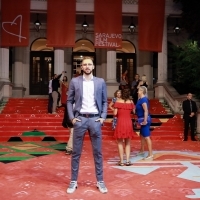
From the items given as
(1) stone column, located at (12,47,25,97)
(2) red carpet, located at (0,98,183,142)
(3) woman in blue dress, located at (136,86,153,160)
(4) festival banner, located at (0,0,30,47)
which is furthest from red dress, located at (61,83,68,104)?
(1) stone column, located at (12,47,25,97)

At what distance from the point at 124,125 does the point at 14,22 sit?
1179cm

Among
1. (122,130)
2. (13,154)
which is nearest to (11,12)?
(13,154)

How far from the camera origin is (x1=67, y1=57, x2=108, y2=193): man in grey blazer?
4.83 meters

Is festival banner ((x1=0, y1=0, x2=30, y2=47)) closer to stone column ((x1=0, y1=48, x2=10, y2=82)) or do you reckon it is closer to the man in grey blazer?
stone column ((x1=0, y1=48, x2=10, y2=82))

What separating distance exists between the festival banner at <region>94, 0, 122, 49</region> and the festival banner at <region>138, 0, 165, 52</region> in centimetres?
119

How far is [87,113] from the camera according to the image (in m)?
4.84

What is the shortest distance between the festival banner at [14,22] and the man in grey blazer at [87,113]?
493 inches

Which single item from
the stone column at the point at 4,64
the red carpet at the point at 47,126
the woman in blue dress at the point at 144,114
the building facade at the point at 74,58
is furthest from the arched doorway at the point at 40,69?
the woman in blue dress at the point at 144,114

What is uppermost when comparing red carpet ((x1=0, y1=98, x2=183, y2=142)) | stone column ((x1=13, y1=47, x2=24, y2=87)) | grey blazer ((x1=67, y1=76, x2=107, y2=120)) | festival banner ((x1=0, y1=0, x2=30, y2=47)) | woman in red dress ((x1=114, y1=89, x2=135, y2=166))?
festival banner ((x1=0, y1=0, x2=30, y2=47))

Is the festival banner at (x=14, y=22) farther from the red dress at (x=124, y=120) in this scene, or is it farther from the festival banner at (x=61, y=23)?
the red dress at (x=124, y=120)

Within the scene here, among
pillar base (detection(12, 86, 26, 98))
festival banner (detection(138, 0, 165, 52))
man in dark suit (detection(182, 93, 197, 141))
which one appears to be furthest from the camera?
pillar base (detection(12, 86, 26, 98))

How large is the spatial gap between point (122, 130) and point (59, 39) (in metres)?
11.0

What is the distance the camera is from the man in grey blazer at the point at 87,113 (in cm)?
483

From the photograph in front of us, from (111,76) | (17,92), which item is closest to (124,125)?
(111,76)
